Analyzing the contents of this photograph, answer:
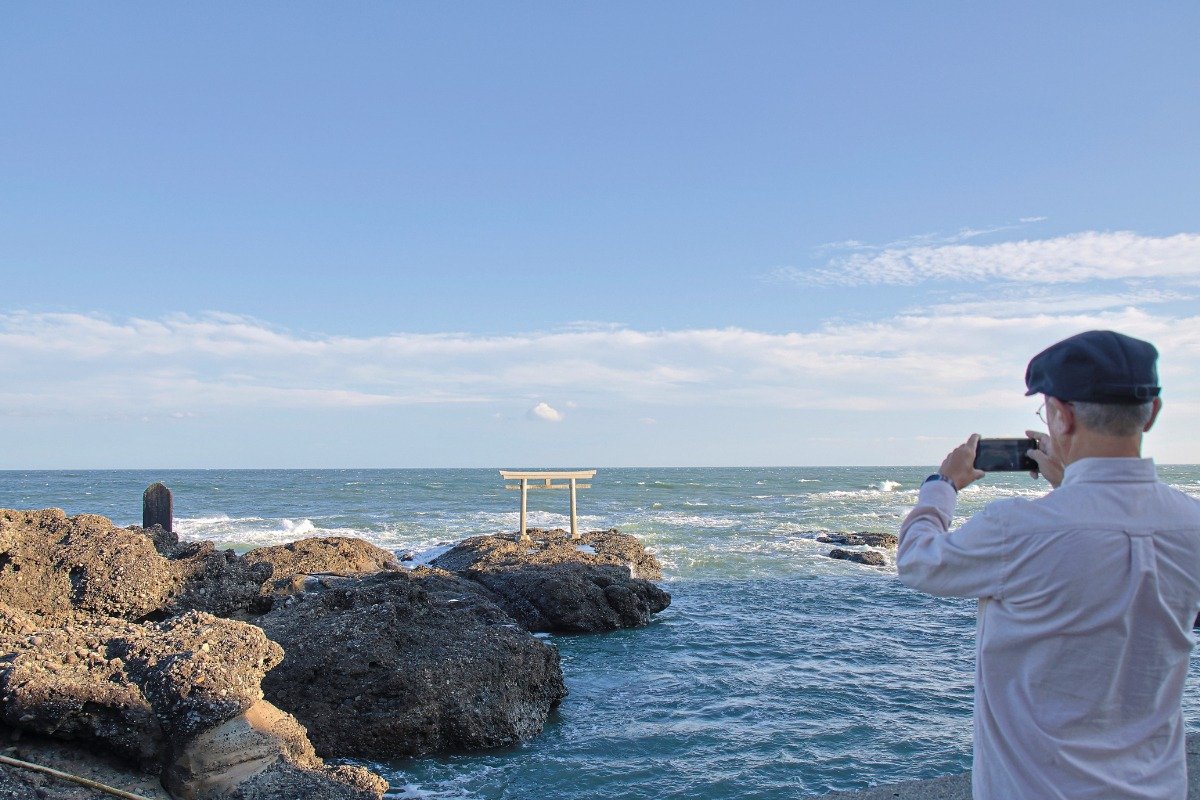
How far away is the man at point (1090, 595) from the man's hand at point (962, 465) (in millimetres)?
274

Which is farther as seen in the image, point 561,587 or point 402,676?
point 561,587

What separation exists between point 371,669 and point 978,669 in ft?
21.6

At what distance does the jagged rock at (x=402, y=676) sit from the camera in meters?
7.26

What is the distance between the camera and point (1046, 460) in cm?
216

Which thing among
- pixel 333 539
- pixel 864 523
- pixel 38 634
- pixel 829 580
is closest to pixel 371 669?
pixel 38 634

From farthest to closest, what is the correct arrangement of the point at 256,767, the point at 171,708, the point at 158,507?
the point at 158,507 → the point at 256,767 → the point at 171,708

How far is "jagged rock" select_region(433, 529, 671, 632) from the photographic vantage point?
13391mm

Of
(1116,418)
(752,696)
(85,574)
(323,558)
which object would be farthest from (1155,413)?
(323,558)

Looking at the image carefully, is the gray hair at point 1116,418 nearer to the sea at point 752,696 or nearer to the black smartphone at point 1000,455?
the black smartphone at point 1000,455

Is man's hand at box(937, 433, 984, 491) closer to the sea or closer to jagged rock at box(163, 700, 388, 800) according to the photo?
jagged rock at box(163, 700, 388, 800)

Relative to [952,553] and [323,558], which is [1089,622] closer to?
[952,553]

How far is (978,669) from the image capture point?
77.8 inches

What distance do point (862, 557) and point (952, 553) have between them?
69.8 feet

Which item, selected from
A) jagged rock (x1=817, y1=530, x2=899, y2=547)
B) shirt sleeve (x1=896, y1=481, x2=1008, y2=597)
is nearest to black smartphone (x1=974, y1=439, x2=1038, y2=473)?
shirt sleeve (x1=896, y1=481, x2=1008, y2=597)
